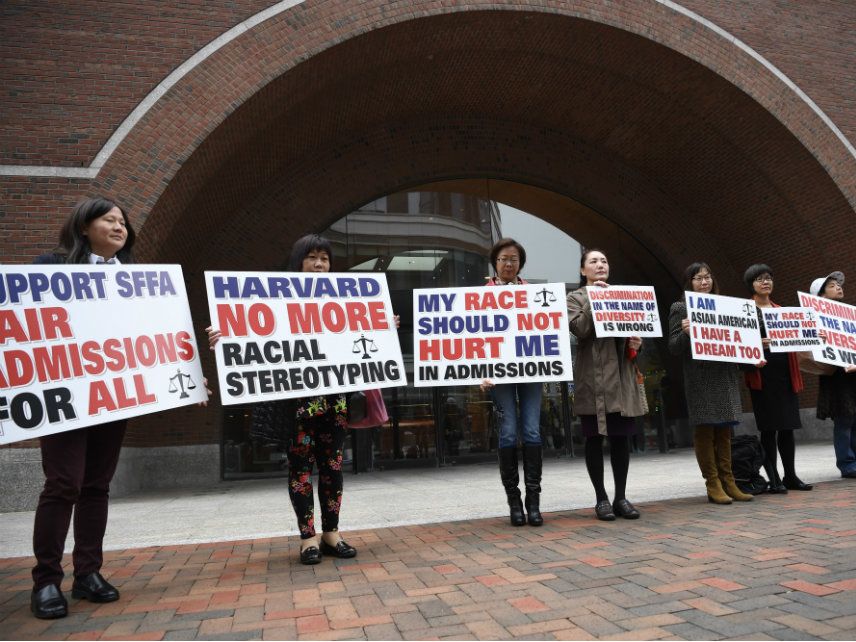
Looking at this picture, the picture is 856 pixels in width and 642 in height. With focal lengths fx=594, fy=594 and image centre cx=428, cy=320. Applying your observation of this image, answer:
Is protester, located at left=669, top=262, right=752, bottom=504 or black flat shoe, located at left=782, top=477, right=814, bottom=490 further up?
protester, located at left=669, top=262, right=752, bottom=504

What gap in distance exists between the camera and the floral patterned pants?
3633 mm

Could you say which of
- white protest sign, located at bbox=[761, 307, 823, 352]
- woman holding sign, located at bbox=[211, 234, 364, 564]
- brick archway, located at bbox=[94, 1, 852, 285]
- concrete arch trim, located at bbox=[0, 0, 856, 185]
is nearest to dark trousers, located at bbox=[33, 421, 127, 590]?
woman holding sign, located at bbox=[211, 234, 364, 564]

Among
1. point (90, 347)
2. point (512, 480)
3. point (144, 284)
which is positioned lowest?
point (512, 480)

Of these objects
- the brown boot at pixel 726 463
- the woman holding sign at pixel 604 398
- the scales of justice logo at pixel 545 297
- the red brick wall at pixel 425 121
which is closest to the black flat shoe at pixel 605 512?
the woman holding sign at pixel 604 398

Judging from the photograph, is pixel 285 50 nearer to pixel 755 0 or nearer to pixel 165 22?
pixel 165 22

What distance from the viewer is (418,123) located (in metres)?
11.4

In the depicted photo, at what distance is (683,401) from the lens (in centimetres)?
1272

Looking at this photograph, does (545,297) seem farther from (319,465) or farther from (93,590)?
(93,590)

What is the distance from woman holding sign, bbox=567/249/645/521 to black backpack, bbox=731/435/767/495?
1440mm

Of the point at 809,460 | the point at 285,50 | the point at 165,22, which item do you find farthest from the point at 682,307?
the point at 165,22

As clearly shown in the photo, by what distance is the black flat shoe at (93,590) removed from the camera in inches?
116

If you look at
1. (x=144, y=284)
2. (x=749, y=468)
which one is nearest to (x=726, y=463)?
(x=749, y=468)

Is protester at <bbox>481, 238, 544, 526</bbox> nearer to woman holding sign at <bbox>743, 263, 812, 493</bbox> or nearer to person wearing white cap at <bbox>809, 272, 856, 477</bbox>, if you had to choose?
woman holding sign at <bbox>743, 263, 812, 493</bbox>

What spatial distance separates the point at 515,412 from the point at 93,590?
287 centimetres
